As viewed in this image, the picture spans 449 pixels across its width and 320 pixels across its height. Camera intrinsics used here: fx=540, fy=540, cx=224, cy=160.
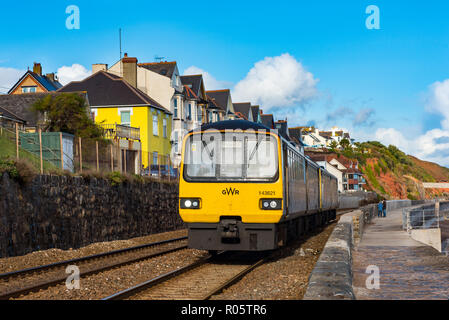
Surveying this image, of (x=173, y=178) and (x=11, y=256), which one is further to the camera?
(x=173, y=178)

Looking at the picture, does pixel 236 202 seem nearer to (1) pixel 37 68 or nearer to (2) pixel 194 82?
(2) pixel 194 82

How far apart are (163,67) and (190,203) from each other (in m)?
35.1

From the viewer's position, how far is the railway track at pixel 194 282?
8.16m

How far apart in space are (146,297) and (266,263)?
15.7 ft

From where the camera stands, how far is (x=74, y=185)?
56.2 ft

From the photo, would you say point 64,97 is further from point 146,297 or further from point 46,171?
point 146,297

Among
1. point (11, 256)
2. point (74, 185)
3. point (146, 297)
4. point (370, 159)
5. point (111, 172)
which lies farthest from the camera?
point (370, 159)

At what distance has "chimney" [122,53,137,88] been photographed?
4381 cm

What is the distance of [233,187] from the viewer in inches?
465

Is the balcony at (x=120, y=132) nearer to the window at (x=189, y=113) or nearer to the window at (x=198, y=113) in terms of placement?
the window at (x=189, y=113)

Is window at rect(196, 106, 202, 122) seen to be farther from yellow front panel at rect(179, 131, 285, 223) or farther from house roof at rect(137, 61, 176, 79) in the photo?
yellow front panel at rect(179, 131, 285, 223)

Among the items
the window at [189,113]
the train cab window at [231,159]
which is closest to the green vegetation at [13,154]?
the train cab window at [231,159]

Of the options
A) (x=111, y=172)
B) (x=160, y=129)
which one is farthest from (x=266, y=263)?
(x=160, y=129)

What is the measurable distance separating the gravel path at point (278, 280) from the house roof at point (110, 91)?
92.3 ft
